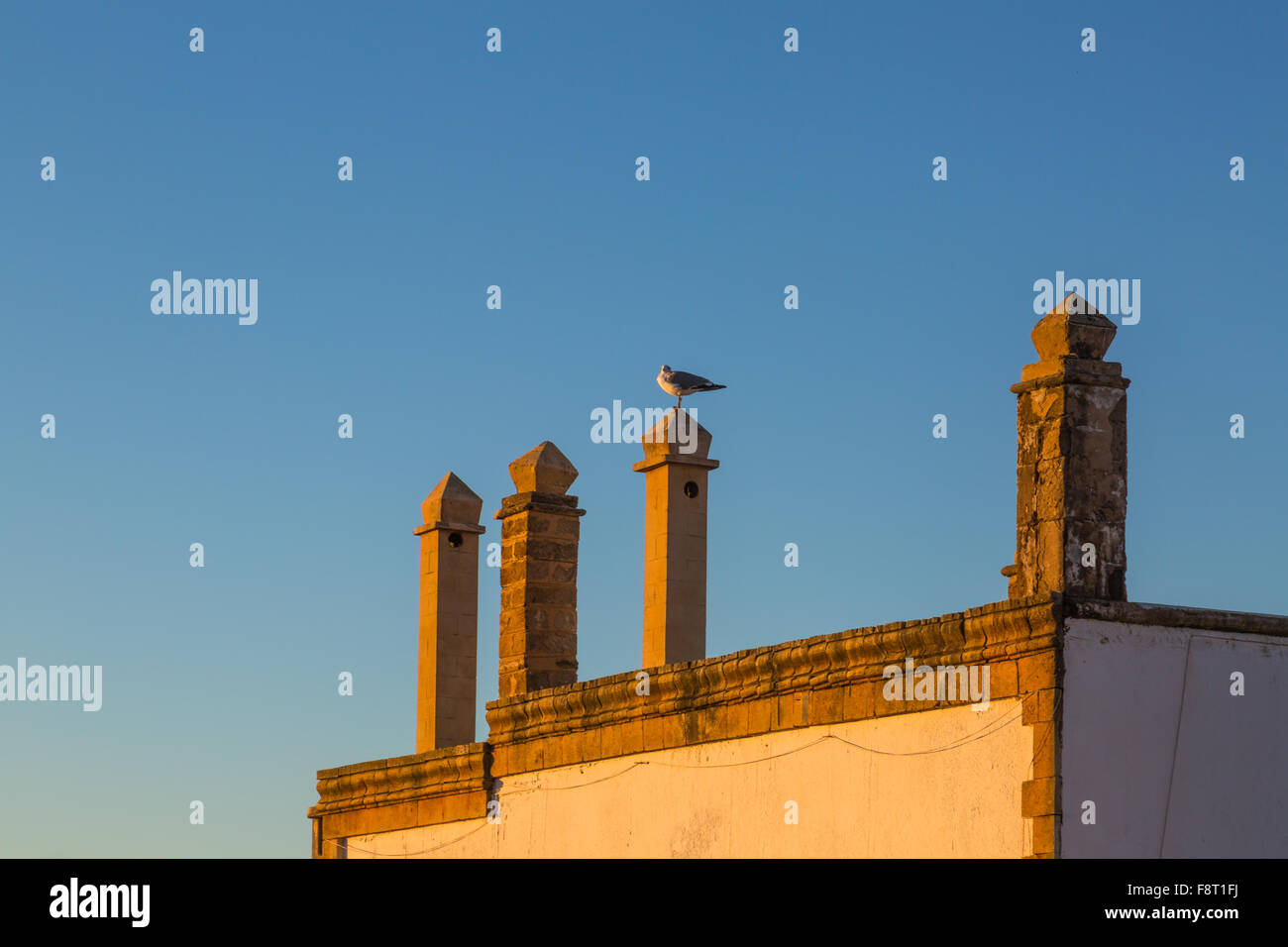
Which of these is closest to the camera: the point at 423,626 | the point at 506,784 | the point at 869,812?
the point at 869,812

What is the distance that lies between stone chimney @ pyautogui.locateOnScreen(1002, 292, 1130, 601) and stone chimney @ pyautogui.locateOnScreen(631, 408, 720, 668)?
13.3 ft

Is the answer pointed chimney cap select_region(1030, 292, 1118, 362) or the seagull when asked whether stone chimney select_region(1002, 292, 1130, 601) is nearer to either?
pointed chimney cap select_region(1030, 292, 1118, 362)

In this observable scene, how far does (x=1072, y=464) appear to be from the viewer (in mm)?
10828

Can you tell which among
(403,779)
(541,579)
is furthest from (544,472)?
(403,779)

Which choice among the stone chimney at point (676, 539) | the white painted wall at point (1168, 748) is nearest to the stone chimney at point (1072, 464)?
the white painted wall at point (1168, 748)

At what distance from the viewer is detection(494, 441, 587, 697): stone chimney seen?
1591 cm

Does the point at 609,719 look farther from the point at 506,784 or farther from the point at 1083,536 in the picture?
the point at 1083,536

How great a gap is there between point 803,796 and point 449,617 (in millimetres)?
5629

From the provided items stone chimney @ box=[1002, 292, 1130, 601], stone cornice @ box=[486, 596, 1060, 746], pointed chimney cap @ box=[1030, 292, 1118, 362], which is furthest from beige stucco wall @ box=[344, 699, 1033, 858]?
pointed chimney cap @ box=[1030, 292, 1118, 362]

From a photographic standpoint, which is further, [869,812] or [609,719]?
[609,719]

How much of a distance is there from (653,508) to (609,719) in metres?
1.69
